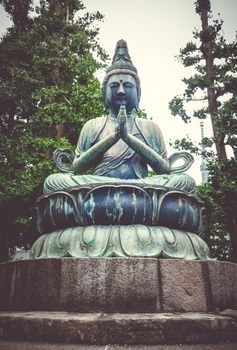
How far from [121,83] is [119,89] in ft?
0.34

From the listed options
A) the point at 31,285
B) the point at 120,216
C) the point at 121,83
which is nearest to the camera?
the point at 31,285

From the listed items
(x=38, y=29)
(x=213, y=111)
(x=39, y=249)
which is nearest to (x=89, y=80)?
(x=38, y=29)

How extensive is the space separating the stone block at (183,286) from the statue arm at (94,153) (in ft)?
5.61

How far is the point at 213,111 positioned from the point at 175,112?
1.40 meters

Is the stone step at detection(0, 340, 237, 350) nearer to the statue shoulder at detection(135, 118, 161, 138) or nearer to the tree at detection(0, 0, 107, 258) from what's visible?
the statue shoulder at detection(135, 118, 161, 138)

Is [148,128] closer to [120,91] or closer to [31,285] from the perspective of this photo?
[120,91]

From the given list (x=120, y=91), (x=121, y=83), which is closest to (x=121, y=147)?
(x=120, y=91)

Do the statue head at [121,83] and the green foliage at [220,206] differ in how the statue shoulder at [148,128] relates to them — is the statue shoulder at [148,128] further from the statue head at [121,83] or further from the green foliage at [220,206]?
the green foliage at [220,206]

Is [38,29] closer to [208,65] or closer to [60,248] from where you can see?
[208,65]

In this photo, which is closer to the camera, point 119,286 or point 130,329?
point 130,329

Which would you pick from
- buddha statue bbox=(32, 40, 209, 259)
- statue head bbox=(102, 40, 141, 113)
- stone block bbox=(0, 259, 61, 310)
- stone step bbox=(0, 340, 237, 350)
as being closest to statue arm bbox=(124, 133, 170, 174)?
buddha statue bbox=(32, 40, 209, 259)

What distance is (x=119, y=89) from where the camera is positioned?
5133 millimetres

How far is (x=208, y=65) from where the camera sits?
12648 millimetres

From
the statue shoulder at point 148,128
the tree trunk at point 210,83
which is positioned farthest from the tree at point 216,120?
the statue shoulder at point 148,128
